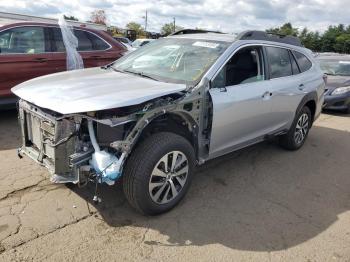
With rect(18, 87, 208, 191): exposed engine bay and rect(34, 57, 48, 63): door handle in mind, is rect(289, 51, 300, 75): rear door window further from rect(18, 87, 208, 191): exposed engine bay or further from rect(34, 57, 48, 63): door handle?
rect(34, 57, 48, 63): door handle

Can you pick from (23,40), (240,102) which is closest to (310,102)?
(240,102)

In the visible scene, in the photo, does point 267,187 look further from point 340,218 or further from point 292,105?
point 292,105

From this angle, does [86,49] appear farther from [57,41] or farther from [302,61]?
[302,61]

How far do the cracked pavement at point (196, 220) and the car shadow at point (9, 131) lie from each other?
208 mm

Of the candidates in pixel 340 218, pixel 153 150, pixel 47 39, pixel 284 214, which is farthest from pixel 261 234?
pixel 47 39

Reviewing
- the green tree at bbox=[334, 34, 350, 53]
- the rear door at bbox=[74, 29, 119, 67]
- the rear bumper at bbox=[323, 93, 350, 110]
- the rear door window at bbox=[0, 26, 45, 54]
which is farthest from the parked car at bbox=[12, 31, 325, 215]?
the green tree at bbox=[334, 34, 350, 53]

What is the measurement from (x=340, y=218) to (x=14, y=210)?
339cm

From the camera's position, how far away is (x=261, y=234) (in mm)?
3609

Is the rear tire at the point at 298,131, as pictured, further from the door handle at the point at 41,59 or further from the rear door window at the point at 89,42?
the door handle at the point at 41,59

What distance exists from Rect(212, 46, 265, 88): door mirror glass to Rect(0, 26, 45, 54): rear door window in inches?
157

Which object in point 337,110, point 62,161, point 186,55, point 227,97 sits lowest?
point 337,110

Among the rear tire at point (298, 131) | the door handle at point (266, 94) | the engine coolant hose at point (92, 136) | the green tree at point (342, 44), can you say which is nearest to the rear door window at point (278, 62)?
the door handle at point (266, 94)

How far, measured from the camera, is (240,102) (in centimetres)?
433

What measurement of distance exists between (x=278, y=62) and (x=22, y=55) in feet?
14.1
